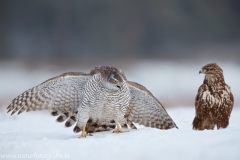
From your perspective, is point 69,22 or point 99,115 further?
point 69,22

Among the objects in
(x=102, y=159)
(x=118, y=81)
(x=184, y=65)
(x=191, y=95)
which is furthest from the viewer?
(x=184, y=65)

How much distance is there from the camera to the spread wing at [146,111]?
6.56 m

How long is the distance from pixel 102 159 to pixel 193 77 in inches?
467

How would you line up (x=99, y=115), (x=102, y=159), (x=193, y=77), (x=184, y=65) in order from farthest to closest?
(x=184, y=65) < (x=193, y=77) < (x=99, y=115) < (x=102, y=159)

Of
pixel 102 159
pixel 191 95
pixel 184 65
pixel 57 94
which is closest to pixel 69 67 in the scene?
pixel 184 65

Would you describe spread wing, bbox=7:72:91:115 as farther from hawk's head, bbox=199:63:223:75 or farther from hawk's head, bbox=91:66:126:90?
hawk's head, bbox=199:63:223:75

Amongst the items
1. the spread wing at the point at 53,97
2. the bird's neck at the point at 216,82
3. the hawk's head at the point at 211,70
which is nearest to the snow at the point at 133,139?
the spread wing at the point at 53,97

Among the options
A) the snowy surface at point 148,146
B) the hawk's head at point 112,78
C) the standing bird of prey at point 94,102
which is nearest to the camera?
the snowy surface at point 148,146

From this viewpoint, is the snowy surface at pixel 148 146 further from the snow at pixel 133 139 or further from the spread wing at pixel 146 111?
the spread wing at pixel 146 111

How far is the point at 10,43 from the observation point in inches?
833

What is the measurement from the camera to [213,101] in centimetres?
614

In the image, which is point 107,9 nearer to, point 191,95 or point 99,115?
point 191,95

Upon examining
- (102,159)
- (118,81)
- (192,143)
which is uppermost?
(118,81)

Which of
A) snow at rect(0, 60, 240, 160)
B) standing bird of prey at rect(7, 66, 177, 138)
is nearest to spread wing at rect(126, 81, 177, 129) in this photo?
standing bird of prey at rect(7, 66, 177, 138)
